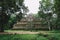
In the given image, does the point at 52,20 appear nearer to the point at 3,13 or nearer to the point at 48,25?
the point at 48,25

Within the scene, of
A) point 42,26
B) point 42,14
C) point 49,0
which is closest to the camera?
point 49,0

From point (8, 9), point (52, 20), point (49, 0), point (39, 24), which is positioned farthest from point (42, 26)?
point (8, 9)

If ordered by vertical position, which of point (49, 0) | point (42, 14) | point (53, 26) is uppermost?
point (49, 0)

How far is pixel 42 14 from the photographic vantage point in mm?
41438

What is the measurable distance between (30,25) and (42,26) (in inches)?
185

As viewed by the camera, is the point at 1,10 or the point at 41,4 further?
the point at 41,4

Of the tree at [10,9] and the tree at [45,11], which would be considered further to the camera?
the tree at [45,11]

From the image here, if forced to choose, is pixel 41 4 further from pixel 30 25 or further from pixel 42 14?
pixel 30 25

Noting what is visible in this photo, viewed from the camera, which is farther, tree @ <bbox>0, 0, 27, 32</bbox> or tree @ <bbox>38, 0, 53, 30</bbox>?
tree @ <bbox>38, 0, 53, 30</bbox>

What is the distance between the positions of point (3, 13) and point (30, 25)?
1091cm

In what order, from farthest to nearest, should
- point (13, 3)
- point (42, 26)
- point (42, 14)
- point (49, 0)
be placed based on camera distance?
point (42, 26) < point (42, 14) < point (49, 0) < point (13, 3)

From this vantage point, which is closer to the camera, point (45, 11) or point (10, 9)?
point (10, 9)

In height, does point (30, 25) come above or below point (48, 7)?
below

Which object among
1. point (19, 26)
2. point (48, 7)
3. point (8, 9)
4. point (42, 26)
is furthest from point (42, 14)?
point (8, 9)
